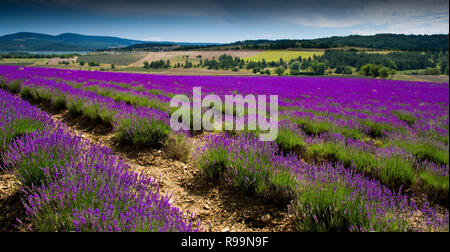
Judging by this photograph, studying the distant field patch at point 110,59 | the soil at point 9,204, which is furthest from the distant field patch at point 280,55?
the soil at point 9,204

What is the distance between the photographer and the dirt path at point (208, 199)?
83.7 inches

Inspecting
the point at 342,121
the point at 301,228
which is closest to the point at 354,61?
the point at 342,121

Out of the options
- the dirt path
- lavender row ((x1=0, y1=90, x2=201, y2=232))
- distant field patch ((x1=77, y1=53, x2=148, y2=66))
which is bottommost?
the dirt path

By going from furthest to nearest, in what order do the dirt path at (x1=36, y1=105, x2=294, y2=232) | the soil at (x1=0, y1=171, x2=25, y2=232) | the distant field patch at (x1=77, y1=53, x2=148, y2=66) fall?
the distant field patch at (x1=77, y1=53, x2=148, y2=66), the dirt path at (x1=36, y1=105, x2=294, y2=232), the soil at (x1=0, y1=171, x2=25, y2=232)

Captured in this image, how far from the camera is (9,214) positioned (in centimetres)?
185

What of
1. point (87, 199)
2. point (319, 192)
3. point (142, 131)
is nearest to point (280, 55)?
point (142, 131)

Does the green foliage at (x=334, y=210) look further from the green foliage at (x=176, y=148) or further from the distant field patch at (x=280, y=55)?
the distant field patch at (x=280, y=55)

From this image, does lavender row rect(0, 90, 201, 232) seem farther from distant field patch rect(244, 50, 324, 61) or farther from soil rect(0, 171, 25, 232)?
distant field patch rect(244, 50, 324, 61)

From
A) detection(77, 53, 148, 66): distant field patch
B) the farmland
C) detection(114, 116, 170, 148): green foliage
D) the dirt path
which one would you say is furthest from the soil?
detection(77, 53, 148, 66): distant field patch

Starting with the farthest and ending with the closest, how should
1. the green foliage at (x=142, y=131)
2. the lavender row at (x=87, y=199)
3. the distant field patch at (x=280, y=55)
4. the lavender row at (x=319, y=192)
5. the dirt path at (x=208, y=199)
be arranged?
the distant field patch at (x=280, y=55) < the green foliage at (x=142, y=131) < the dirt path at (x=208, y=199) < the lavender row at (x=319, y=192) < the lavender row at (x=87, y=199)

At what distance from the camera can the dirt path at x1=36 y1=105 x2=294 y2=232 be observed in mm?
2127
